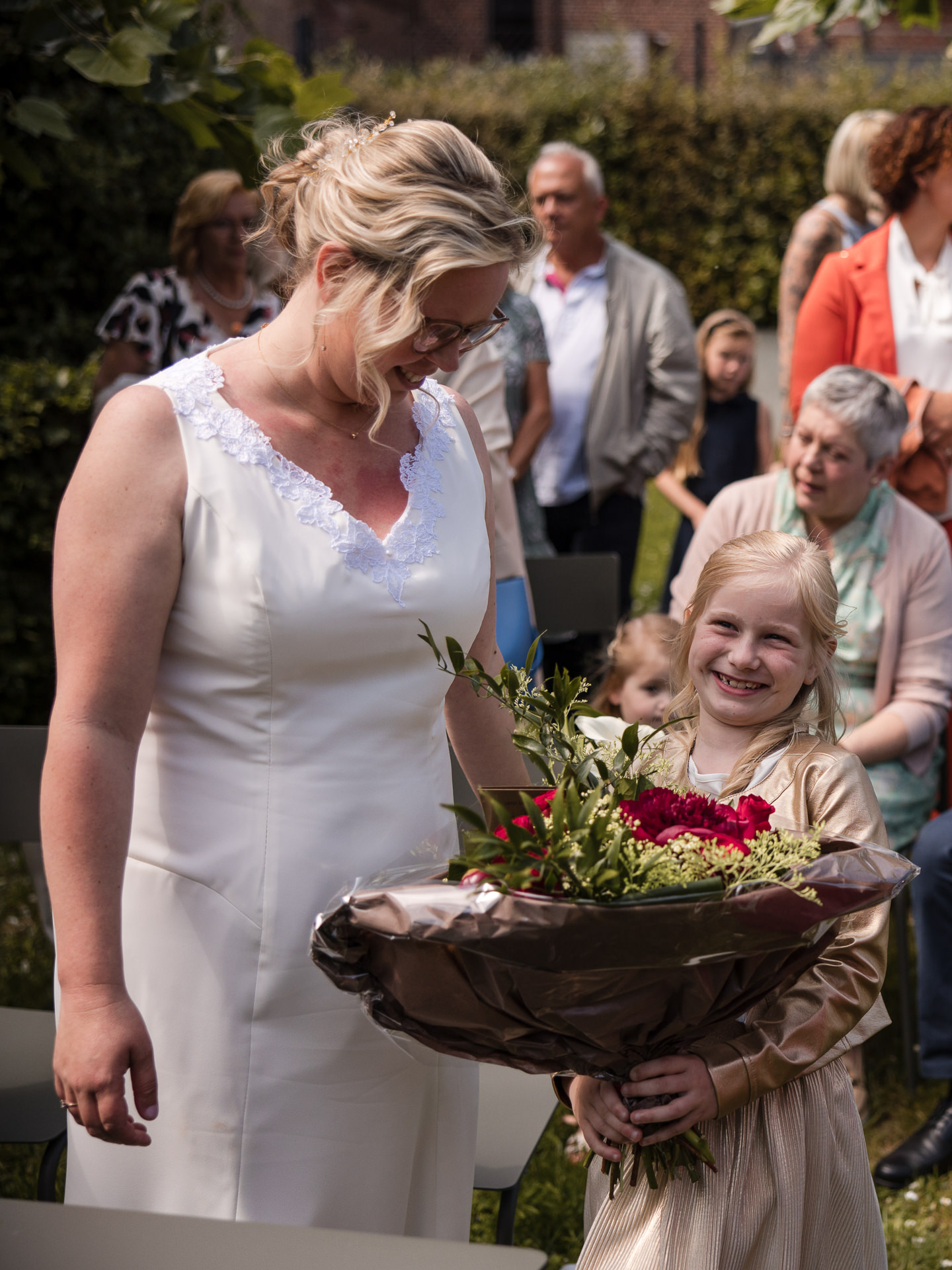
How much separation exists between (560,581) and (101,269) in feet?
12.7

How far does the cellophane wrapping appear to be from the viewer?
4.41 feet

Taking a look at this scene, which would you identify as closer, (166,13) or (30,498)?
(166,13)

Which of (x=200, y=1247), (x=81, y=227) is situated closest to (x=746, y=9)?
(x=200, y=1247)

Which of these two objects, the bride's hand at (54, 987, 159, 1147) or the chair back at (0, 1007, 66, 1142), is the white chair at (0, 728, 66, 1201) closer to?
the chair back at (0, 1007, 66, 1142)

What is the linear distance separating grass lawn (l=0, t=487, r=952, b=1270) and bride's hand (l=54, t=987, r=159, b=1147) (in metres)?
1.00

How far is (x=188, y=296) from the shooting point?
465cm

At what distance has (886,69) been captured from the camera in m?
19.6

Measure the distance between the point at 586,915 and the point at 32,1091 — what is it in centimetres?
175

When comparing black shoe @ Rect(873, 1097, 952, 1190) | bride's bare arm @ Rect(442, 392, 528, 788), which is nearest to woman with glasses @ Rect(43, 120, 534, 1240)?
bride's bare arm @ Rect(442, 392, 528, 788)

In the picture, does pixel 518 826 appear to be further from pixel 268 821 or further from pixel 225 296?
pixel 225 296

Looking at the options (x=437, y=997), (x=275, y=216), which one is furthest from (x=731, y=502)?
(x=437, y=997)

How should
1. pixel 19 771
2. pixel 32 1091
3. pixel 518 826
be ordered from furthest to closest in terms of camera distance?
1. pixel 19 771
2. pixel 32 1091
3. pixel 518 826

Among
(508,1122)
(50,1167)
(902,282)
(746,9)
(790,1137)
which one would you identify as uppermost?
(746,9)

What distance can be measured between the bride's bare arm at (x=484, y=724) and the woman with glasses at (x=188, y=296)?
278 centimetres
